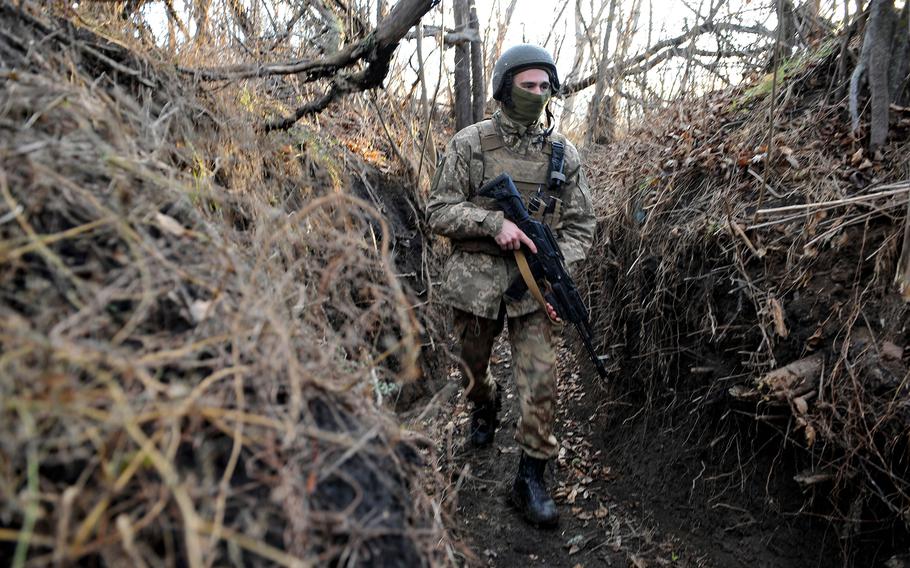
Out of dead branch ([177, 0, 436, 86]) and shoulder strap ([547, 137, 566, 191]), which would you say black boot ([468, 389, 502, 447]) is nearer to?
shoulder strap ([547, 137, 566, 191])

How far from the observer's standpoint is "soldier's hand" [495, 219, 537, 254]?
3297mm

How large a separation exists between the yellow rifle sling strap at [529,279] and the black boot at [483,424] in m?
0.91

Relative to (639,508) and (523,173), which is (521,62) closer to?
(523,173)

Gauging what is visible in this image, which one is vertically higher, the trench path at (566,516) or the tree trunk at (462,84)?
the tree trunk at (462,84)

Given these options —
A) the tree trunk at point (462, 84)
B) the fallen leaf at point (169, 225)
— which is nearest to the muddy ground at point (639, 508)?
the fallen leaf at point (169, 225)

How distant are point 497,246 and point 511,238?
0.20 metres

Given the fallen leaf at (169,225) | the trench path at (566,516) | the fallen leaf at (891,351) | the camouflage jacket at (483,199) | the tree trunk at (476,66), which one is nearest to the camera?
the fallen leaf at (169,225)

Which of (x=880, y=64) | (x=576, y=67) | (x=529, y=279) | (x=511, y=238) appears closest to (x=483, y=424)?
(x=529, y=279)

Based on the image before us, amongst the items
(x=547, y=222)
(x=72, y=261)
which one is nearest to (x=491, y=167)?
(x=547, y=222)

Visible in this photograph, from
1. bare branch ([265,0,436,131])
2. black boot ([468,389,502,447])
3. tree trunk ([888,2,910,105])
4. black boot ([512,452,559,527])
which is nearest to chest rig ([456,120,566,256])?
bare branch ([265,0,436,131])

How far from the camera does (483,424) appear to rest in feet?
12.9

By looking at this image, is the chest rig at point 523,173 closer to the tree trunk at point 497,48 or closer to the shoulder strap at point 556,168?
the shoulder strap at point 556,168

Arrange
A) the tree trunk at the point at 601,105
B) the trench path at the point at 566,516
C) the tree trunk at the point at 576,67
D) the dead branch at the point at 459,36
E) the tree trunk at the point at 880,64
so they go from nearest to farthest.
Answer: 1. the trench path at the point at 566,516
2. the tree trunk at the point at 880,64
3. the dead branch at the point at 459,36
4. the tree trunk at the point at 601,105
5. the tree trunk at the point at 576,67

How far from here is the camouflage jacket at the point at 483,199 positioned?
3441 millimetres
